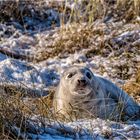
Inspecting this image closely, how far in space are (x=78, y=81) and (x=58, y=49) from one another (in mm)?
4002

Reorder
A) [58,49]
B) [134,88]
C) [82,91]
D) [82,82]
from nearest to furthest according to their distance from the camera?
[82,82], [82,91], [134,88], [58,49]

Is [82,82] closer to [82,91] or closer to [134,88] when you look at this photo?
[82,91]

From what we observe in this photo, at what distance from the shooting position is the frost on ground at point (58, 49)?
9.01 metres

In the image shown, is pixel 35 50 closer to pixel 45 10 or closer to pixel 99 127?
pixel 45 10

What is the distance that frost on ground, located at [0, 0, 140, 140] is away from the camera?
9.01m

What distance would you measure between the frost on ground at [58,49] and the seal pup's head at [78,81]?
0.91m

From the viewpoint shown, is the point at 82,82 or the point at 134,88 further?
the point at 134,88

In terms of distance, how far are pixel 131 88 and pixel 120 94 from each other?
164 cm

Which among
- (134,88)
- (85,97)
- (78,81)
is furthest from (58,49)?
(78,81)

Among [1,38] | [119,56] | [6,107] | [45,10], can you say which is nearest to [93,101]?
[6,107]

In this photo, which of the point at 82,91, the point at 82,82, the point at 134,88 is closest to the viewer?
the point at 82,82

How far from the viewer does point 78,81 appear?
6238mm

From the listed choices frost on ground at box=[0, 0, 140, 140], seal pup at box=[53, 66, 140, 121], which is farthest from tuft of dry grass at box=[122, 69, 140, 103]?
seal pup at box=[53, 66, 140, 121]

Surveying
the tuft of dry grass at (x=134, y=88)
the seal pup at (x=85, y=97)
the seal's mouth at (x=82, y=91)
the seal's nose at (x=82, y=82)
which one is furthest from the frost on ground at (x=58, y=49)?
the seal's nose at (x=82, y=82)
